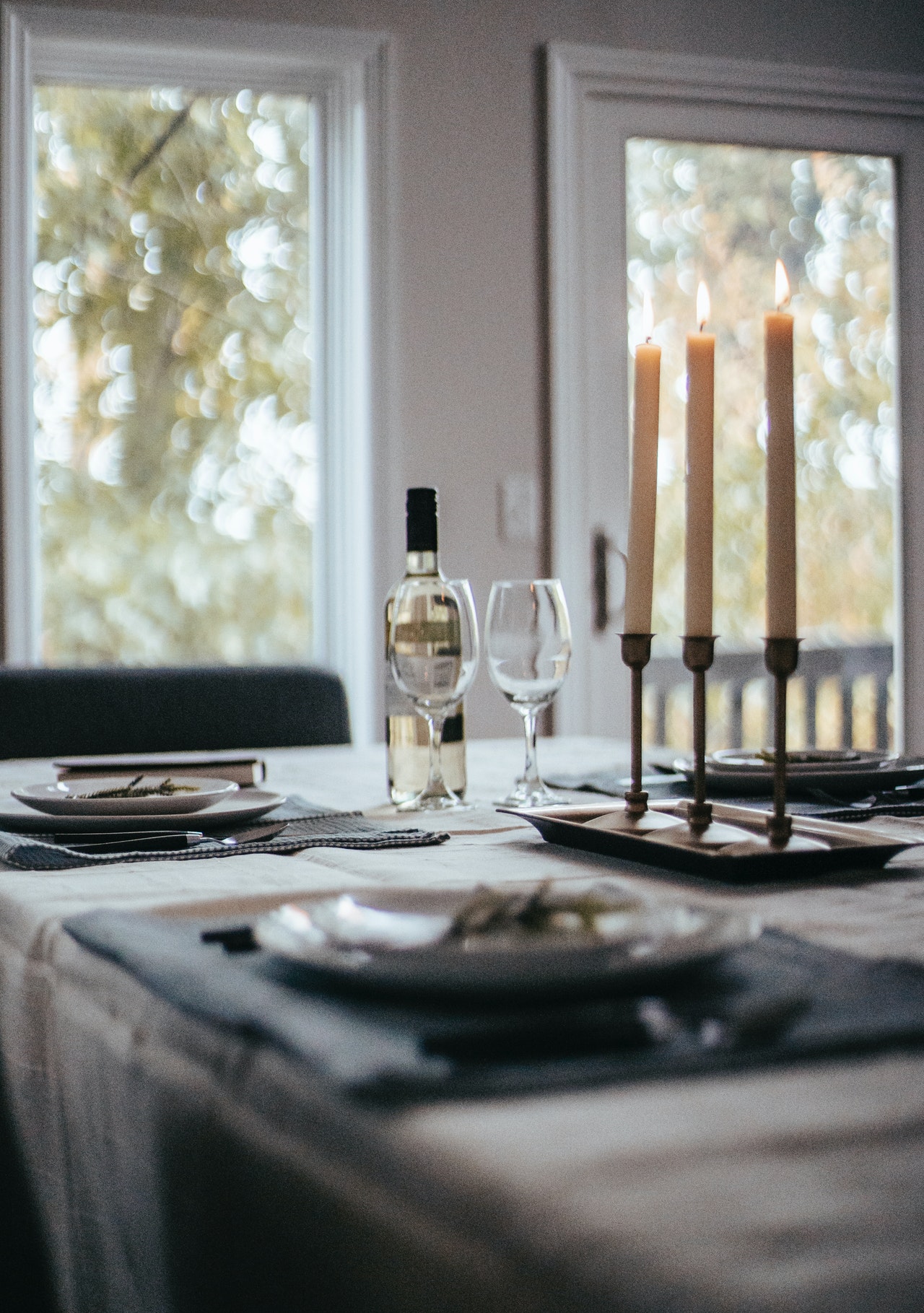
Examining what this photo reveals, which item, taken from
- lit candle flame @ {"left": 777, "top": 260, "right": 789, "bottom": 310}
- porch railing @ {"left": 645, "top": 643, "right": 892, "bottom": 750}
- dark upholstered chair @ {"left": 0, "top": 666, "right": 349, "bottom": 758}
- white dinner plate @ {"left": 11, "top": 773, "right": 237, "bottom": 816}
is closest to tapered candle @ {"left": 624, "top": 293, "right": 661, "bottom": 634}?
lit candle flame @ {"left": 777, "top": 260, "right": 789, "bottom": 310}

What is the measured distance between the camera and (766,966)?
512 mm

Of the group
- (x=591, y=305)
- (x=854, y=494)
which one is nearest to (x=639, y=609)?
(x=591, y=305)

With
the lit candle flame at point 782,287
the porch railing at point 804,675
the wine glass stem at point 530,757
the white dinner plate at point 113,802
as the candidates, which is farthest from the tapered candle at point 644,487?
the porch railing at point 804,675

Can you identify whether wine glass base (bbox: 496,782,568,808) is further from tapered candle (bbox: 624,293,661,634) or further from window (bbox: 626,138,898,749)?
window (bbox: 626,138,898,749)

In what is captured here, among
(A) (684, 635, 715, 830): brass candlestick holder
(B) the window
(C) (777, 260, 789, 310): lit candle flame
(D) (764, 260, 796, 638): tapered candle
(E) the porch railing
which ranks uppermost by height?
(B) the window

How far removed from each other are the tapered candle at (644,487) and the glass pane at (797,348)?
213cm

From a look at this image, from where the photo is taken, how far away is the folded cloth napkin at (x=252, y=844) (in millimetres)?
824

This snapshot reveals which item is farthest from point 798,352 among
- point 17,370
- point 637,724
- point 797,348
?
point 637,724

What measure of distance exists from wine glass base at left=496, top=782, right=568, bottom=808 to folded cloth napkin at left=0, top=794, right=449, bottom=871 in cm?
14

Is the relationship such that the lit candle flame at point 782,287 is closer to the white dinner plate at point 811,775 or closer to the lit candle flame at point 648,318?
the lit candle flame at point 648,318

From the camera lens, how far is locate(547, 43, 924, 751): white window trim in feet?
9.30

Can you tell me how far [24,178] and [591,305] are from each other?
1178mm

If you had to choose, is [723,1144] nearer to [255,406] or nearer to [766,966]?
[766,966]

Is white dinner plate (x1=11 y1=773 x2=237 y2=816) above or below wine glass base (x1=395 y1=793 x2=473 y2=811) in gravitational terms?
above
